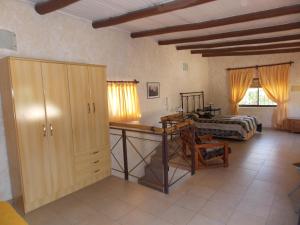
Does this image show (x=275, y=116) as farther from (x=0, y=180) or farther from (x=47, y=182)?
(x=0, y=180)

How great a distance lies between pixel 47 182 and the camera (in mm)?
2768

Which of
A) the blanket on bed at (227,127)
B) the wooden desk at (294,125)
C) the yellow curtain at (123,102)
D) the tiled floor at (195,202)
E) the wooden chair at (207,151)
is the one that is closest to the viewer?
the tiled floor at (195,202)

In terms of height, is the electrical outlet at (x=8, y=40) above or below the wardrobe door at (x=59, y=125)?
above

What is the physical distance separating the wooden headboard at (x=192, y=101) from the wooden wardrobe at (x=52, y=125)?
12.2ft

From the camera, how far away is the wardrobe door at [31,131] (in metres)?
2.46

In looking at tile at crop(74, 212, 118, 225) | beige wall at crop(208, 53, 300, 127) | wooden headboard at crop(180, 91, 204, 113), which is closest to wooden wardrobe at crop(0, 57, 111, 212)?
tile at crop(74, 212, 118, 225)

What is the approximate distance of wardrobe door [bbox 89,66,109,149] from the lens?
329cm

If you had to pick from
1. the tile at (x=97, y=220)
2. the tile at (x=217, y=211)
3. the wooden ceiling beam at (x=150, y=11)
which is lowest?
the tile at (x=217, y=211)

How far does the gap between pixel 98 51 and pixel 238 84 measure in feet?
18.4

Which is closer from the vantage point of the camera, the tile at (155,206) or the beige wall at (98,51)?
the tile at (155,206)

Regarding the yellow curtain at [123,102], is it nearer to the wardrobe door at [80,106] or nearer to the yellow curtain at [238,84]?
the wardrobe door at [80,106]

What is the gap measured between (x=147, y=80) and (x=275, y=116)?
4.96 m

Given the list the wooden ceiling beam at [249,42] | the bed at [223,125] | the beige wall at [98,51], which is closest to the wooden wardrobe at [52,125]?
the beige wall at [98,51]

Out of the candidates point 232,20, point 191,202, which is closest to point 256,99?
point 232,20
